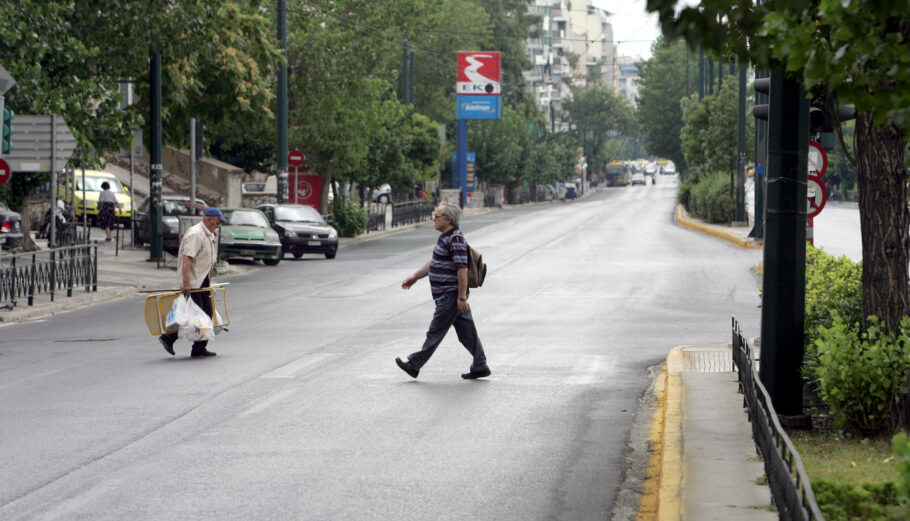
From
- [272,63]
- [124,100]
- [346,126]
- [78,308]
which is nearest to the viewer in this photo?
[78,308]

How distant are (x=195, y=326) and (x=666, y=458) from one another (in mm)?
6902

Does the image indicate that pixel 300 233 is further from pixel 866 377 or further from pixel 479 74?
pixel 479 74

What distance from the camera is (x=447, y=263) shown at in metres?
12.7

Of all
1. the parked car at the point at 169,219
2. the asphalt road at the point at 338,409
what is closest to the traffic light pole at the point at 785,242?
the asphalt road at the point at 338,409

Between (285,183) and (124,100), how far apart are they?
8398 mm

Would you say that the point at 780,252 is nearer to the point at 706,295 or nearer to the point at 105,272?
the point at 706,295

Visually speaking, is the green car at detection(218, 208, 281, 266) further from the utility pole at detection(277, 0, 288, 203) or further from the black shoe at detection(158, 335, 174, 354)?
the black shoe at detection(158, 335, 174, 354)

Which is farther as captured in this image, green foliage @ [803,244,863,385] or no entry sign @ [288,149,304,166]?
no entry sign @ [288,149,304,166]

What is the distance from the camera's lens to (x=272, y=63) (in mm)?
34188

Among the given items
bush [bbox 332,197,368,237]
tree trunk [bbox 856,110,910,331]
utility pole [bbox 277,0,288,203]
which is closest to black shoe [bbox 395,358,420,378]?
tree trunk [bbox 856,110,910,331]

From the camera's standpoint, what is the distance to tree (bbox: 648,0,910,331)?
482 centimetres

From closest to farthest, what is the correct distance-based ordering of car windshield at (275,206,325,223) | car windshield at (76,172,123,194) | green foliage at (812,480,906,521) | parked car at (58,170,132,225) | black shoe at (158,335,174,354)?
green foliage at (812,480,906,521), black shoe at (158,335,174,354), car windshield at (275,206,325,223), parked car at (58,170,132,225), car windshield at (76,172,123,194)

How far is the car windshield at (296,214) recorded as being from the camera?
3533 cm

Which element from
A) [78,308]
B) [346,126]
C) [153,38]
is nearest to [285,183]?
[346,126]
